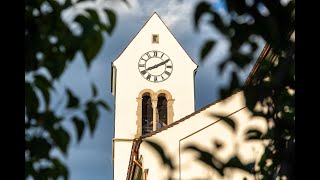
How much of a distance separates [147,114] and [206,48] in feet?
83.5

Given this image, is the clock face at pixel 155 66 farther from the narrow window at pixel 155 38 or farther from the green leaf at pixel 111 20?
the green leaf at pixel 111 20

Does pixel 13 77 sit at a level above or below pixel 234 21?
below

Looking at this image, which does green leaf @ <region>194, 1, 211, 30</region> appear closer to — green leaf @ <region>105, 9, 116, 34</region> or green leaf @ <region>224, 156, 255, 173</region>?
green leaf @ <region>105, 9, 116, 34</region>

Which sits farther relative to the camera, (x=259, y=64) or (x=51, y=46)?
(x=259, y=64)

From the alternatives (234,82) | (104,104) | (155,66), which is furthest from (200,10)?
(155,66)

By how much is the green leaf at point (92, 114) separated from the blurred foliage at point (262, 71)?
32 centimetres

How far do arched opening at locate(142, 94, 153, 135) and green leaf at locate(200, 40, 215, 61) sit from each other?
80.4 ft

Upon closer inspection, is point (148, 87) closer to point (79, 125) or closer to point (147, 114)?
point (147, 114)

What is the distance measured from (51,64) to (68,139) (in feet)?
0.81

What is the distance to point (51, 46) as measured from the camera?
73.0 inches

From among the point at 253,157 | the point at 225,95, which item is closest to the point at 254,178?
the point at 253,157

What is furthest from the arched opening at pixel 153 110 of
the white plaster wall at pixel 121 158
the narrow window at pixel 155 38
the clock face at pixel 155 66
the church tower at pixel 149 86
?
the narrow window at pixel 155 38

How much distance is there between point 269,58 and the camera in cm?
200

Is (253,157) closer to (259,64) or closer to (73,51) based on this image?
(259,64)
